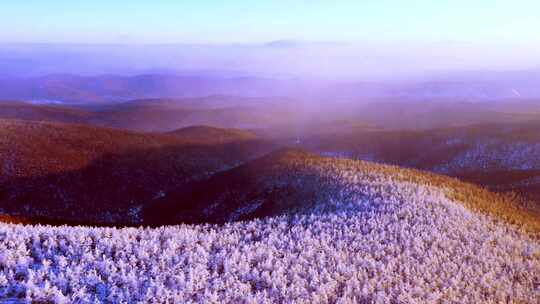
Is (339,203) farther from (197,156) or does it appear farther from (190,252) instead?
(197,156)

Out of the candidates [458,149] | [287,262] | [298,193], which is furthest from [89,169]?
[458,149]

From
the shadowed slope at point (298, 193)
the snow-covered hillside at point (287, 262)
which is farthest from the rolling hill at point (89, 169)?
the snow-covered hillside at point (287, 262)

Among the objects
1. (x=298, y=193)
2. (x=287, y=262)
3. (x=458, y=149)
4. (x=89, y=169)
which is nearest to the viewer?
(x=287, y=262)

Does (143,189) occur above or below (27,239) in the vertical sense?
below

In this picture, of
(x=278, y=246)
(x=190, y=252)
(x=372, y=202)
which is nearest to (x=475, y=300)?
(x=278, y=246)

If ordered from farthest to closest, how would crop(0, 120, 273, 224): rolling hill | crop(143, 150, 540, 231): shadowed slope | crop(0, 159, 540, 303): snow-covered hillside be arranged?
crop(0, 120, 273, 224): rolling hill
crop(143, 150, 540, 231): shadowed slope
crop(0, 159, 540, 303): snow-covered hillside

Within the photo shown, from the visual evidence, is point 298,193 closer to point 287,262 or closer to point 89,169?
point 287,262

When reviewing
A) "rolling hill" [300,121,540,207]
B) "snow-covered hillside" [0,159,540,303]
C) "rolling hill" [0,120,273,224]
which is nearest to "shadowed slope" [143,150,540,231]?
"snow-covered hillside" [0,159,540,303]

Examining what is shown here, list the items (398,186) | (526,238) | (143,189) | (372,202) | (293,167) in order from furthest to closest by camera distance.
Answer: (143,189)
(293,167)
(398,186)
(372,202)
(526,238)

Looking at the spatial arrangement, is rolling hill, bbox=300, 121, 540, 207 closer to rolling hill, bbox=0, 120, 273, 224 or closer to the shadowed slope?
the shadowed slope
